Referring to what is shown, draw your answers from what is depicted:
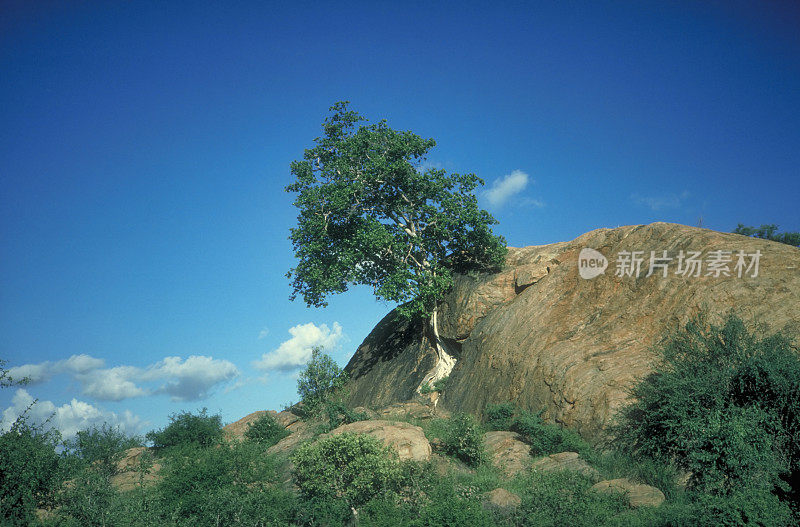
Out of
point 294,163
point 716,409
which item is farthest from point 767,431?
point 294,163

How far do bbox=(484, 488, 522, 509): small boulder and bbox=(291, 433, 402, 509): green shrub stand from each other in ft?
9.12

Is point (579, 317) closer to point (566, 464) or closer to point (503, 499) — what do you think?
point (566, 464)

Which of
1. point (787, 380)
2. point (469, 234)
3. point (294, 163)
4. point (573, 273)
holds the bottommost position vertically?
point (787, 380)

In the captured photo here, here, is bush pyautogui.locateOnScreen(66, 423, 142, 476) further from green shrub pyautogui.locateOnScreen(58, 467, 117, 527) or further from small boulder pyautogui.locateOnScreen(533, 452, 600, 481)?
small boulder pyautogui.locateOnScreen(533, 452, 600, 481)

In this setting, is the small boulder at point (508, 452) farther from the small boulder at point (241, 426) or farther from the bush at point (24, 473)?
the bush at point (24, 473)

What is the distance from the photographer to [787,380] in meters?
16.5

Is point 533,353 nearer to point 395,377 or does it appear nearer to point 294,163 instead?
point 395,377

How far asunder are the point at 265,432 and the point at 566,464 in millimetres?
17017

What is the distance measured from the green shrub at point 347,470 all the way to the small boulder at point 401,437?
121 centimetres

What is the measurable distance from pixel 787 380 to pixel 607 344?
750 centimetres

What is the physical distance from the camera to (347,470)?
1684 centimetres

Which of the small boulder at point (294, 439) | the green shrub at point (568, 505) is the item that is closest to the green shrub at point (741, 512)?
the green shrub at point (568, 505)

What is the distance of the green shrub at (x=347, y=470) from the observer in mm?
16500

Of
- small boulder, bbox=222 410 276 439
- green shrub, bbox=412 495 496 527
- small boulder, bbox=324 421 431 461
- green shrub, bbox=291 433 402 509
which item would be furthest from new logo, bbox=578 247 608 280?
small boulder, bbox=222 410 276 439
